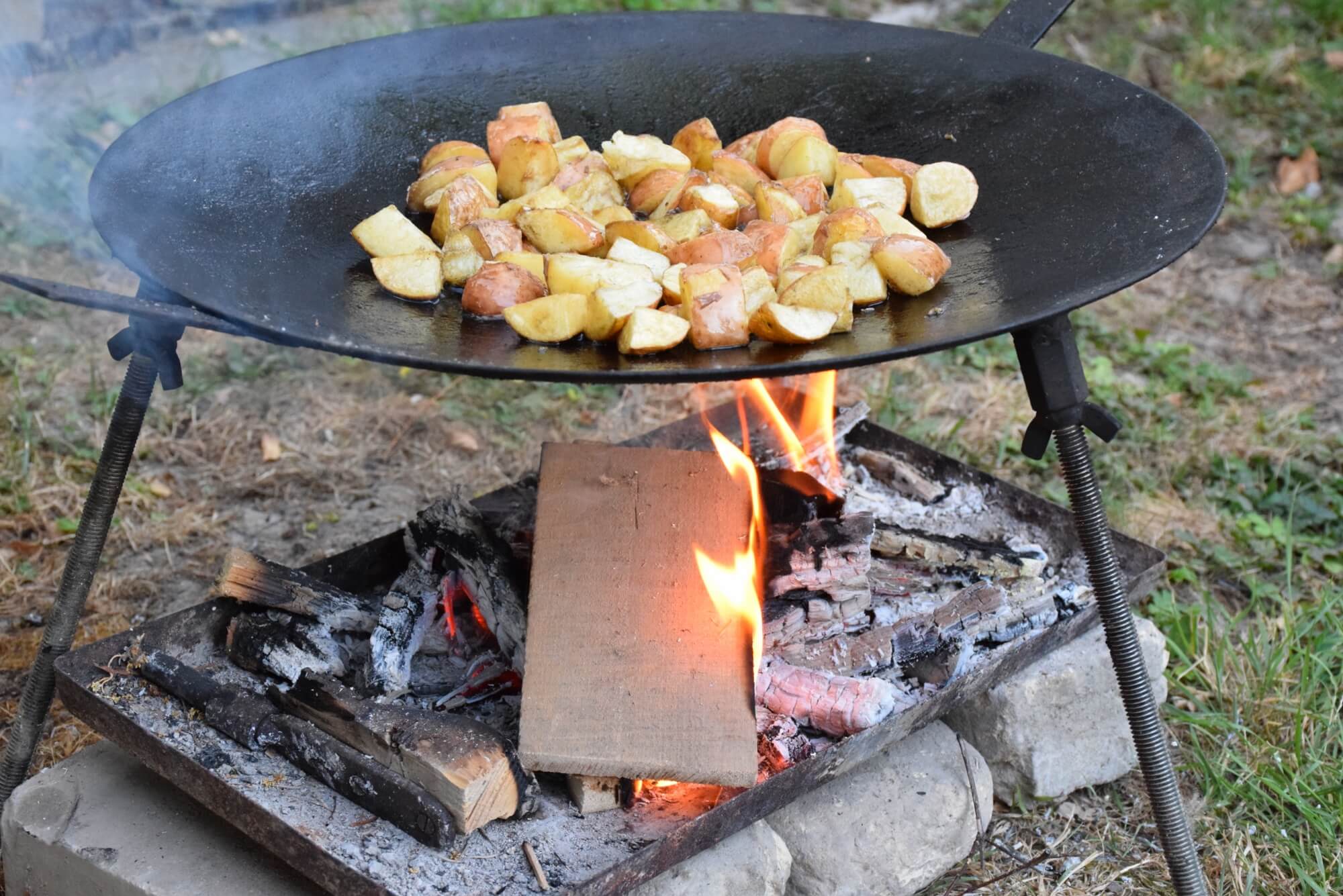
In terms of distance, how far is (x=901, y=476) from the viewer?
2.59 meters

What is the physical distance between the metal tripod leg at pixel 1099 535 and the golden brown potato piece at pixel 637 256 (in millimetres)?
520

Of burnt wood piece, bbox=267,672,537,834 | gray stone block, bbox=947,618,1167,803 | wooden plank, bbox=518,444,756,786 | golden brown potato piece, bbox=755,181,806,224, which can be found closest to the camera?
burnt wood piece, bbox=267,672,537,834

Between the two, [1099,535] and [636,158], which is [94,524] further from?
[1099,535]

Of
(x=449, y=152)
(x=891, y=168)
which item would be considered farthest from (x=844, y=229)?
(x=449, y=152)

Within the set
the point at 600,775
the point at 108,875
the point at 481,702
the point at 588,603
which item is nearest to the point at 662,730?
the point at 600,775

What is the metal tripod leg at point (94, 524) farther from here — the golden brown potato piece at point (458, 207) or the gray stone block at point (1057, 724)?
the gray stone block at point (1057, 724)

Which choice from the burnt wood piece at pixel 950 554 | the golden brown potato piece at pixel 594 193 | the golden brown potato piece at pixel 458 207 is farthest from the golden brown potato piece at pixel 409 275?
the burnt wood piece at pixel 950 554

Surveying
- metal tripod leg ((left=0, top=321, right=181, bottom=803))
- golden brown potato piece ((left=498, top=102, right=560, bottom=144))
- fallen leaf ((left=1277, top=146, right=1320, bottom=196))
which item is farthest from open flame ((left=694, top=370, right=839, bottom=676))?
fallen leaf ((left=1277, top=146, right=1320, bottom=196))

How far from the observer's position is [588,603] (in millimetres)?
1915

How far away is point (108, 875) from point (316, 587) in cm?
52

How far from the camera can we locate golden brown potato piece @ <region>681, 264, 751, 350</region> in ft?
5.27

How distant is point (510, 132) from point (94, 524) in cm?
90

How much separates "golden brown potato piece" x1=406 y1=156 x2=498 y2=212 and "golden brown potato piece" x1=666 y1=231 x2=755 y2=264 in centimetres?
37

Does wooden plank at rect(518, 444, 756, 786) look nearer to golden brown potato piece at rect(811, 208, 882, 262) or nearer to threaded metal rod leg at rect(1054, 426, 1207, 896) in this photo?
golden brown potato piece at rect(811, 208, 882, 262)
